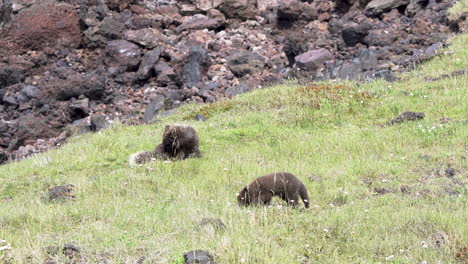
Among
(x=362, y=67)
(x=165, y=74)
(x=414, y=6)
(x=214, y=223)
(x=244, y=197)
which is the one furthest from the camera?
(x=414, y=6)

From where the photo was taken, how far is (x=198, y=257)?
284 inches

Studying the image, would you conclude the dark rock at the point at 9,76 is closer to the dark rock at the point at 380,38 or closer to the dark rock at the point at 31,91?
the dark rock at the point at 31,91

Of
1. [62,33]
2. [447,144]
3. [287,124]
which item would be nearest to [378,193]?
[447,144]

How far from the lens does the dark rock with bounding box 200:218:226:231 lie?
8.50 meters

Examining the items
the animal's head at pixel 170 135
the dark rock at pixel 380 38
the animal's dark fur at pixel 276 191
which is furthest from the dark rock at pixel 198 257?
the dark rock at pixel 380 38

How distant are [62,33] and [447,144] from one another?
22503 millimetres

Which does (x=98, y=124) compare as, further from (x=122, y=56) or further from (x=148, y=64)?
(x=122, y=56)

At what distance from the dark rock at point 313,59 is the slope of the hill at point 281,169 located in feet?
18.8

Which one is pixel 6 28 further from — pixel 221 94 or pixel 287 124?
pixel 287 124

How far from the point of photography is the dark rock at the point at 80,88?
2684 cm

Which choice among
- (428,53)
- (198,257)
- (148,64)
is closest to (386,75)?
(428,53)

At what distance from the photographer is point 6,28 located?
103ft

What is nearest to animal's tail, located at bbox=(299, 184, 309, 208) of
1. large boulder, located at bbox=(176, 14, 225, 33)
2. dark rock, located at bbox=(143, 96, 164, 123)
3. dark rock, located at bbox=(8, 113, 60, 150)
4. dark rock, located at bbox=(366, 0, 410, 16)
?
dark rock, located at bbox=(143, 96, 164, 123)

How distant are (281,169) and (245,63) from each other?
1506 centimetres
